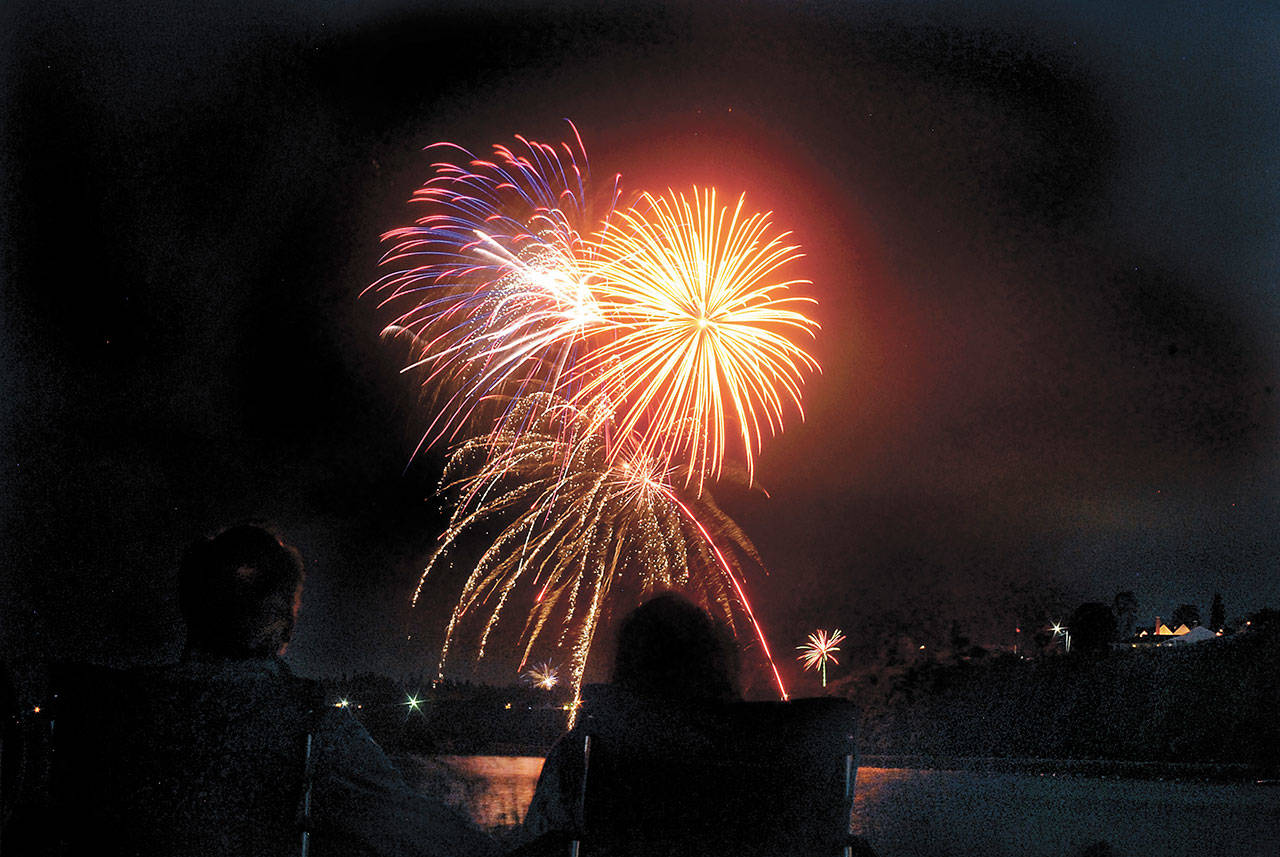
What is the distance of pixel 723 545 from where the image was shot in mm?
9953

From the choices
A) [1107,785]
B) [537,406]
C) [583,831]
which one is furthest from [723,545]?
[583,831]

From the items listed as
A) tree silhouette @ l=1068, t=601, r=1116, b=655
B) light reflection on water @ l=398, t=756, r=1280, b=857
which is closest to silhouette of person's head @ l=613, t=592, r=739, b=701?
light reflection on water @ l=398, t=756, r=1280, b=857

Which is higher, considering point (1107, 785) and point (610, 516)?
point (610, 516)

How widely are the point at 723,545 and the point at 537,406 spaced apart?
8.15 ft

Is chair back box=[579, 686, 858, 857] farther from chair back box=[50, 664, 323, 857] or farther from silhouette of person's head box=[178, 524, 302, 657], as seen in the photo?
silhouette of person's head box=[178, 524, 302, 657]

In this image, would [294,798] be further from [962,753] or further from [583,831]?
[962,753]

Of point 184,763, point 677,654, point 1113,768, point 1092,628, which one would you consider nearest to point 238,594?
point 184,763

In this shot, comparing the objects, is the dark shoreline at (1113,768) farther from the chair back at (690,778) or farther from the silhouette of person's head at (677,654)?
the chair back at (690,778)

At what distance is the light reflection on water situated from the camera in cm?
682

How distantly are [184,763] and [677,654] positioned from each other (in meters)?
1.21

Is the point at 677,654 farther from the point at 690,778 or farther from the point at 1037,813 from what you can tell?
the point at 1037,813

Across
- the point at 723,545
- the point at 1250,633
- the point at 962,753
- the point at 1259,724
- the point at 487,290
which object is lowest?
the point at 962,753

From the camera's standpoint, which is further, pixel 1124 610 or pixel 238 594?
pixel 1124 610

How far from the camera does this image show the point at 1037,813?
30.4ft
